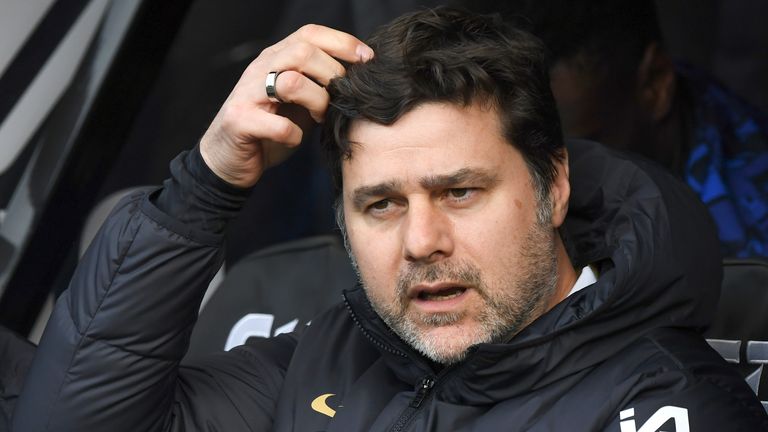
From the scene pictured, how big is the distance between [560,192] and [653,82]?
107 centimetres

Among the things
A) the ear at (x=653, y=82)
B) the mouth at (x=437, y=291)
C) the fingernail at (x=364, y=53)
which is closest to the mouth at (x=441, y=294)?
the mouth at (x=437, y=291)

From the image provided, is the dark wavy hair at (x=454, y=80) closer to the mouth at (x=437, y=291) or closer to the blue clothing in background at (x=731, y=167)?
the mouth at (x=437, y=291)

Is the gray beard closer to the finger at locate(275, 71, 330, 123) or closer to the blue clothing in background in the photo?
the finger at locate(275, 71, 330, 123)

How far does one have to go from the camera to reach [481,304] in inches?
64.9

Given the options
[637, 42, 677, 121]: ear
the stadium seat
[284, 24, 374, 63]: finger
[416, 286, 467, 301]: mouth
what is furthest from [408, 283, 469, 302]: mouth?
[637, 42, 677, 121]: ear

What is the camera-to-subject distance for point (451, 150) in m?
1.65

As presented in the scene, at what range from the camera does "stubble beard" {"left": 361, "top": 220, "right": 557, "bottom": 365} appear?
5.38 ft

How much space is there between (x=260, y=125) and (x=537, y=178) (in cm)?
38

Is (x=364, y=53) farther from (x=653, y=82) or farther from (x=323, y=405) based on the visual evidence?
(x=653, y=82)

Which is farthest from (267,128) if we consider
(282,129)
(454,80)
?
(454,80)

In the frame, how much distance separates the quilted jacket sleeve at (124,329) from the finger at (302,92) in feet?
0.70

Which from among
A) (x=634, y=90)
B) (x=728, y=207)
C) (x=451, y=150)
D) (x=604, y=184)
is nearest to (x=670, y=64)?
(x=634, y=90)

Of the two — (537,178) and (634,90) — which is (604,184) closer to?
(537,178)

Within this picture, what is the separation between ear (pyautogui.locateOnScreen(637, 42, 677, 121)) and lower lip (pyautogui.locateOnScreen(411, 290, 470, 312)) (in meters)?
1.26
